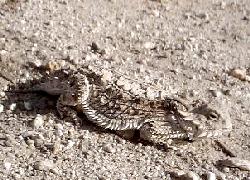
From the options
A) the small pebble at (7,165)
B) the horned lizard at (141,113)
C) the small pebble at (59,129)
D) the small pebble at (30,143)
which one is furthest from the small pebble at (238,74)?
the small pebble at (7,165)

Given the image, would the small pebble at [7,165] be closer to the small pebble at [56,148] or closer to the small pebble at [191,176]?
the small pebble at [56,148]

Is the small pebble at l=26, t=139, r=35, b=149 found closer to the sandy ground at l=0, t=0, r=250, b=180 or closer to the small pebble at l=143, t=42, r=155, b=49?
the sandy ground at l=0, t=0, r=250, b=180

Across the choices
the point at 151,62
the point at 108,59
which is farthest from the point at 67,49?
the point at 151,62

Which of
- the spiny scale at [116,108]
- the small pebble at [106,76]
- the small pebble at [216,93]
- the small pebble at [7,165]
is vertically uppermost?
the small pebble at [106,76]

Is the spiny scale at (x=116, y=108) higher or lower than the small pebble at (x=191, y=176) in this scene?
higher

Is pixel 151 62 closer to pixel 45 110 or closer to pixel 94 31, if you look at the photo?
pixel 94 31

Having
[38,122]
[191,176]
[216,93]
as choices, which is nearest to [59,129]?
[38,122]

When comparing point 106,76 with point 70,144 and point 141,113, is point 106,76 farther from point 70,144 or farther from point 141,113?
point 70,144
